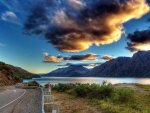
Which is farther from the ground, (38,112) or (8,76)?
(8,76)

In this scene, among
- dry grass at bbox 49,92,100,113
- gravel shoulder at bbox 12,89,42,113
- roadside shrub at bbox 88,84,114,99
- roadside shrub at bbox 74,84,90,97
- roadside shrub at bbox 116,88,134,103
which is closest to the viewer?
dry grass at bbox 49,92,100,113

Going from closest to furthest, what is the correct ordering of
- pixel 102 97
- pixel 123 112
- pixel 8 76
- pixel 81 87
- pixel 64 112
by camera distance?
1. pixel 123 112
2. pixel 64 112
3. pixel 102 97
4. pixel 81 87
5. pixel 8 76

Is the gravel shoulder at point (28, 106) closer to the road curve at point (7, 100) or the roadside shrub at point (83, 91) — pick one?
the road curve at point (7, 100)

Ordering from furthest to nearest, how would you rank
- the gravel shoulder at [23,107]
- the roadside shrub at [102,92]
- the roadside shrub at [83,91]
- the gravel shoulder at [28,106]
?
the roadside shrub at [83,91]
the roadside shrub at [102,92]
the gravel shoulder at [28,106]
the gravel shoulder at [23,107]

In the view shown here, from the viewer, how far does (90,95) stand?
101 ft

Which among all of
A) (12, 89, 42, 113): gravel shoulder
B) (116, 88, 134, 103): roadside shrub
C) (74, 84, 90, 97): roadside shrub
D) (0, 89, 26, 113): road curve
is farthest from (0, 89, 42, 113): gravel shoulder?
(116, 88, 134, 103): roadside shrub

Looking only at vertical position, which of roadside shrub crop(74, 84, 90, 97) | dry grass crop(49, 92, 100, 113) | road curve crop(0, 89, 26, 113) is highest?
roadside shrub crop(74, 84, 90, 97)

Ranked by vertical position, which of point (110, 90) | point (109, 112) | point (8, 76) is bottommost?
point (109, 112)

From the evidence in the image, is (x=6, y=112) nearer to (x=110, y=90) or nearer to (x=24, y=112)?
(x=24, y=112)

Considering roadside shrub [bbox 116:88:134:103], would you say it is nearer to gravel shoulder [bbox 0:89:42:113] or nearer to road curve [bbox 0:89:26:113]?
gravel shoulder [bbox 0:89:42:113]

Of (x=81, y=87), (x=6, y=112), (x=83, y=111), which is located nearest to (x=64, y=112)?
(x=83, y=111)

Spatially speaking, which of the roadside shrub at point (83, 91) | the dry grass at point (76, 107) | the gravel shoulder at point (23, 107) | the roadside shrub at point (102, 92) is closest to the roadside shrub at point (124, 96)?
the roadside shrub at point (102, 92)

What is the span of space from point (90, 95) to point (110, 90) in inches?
101

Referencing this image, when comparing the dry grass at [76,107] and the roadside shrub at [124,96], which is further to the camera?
the roadside shrub at [124,96]
